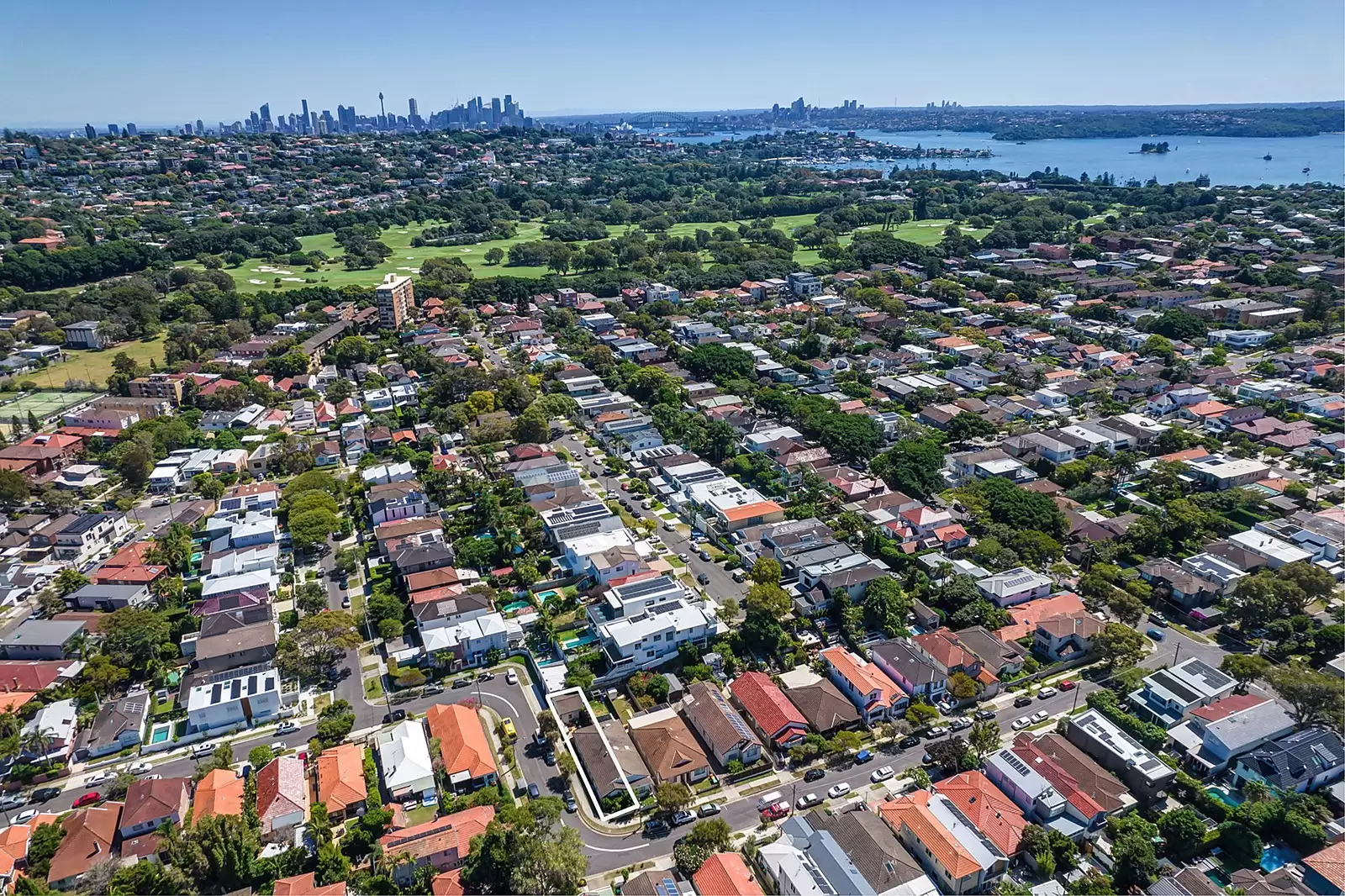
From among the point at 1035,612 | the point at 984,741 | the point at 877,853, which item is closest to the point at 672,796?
the point at 877,853

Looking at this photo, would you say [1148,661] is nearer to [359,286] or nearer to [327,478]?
[327,478]

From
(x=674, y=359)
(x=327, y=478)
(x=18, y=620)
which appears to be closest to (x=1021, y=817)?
(x=327, y=478)

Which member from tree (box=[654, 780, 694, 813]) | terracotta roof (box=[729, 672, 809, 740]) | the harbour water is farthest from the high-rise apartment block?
the harbour water

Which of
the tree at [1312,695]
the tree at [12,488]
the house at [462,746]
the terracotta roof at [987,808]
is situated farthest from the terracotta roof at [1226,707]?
the tree at [12,488]

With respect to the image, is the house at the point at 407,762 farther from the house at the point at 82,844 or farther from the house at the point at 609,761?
the house at the point at 82,844

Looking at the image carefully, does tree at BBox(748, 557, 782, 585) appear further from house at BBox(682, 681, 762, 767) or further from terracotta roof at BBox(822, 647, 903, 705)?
house at BBox(682, 681, 762, 767)
